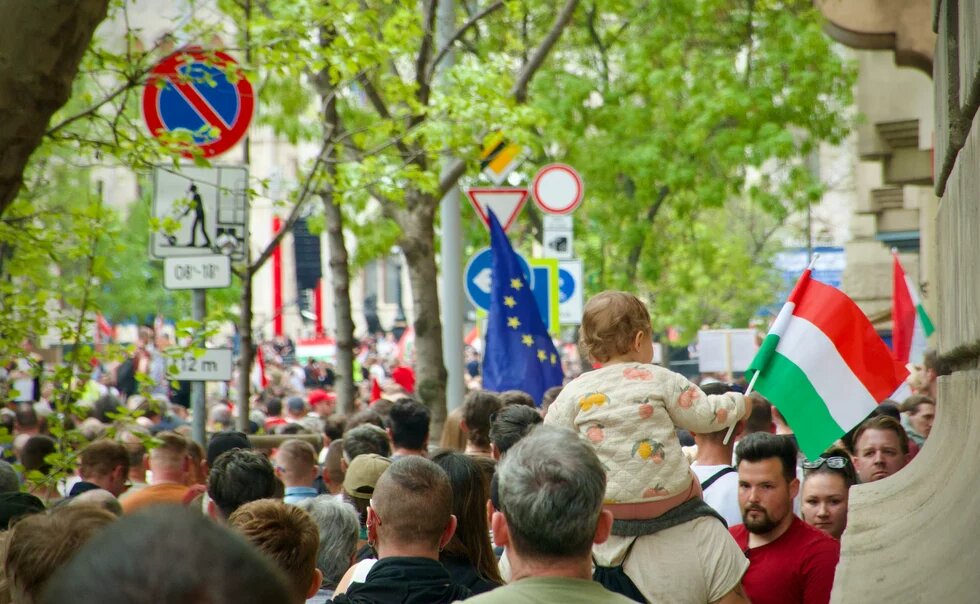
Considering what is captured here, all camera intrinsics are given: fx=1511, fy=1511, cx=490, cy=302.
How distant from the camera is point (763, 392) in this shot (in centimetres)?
634

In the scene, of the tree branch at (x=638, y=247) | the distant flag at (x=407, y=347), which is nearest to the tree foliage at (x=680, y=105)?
the tree branch at (x=638, y=247)

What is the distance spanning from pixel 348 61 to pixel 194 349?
126 inches

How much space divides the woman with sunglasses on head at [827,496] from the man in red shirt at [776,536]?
19.6 inches

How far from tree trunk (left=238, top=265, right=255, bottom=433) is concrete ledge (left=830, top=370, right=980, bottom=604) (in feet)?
27.7

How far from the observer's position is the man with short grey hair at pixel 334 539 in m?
6.55

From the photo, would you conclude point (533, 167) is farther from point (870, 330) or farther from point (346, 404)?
point (870, 330)

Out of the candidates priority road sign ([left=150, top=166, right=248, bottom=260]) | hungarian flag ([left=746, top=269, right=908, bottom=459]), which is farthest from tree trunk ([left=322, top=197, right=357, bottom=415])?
hungarian flag ([left=746, top=269, right=908, bottom=459])

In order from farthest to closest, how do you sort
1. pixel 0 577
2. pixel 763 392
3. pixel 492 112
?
pixel 492 112
pixel 763 392
pixel 0 577

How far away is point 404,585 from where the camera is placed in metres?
4.91

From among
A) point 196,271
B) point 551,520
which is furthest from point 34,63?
point 196,271

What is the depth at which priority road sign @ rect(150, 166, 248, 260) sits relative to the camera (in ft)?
34.2

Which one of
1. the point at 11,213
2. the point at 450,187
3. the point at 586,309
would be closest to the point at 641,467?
the point at 586,309

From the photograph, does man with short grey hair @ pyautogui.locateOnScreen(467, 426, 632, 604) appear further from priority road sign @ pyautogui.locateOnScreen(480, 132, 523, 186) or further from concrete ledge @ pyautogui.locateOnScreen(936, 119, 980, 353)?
priority road sign @ pyautogui.locateOnScreen(480, 132, 523, 186)

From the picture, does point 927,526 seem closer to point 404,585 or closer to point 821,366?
point 404,585
